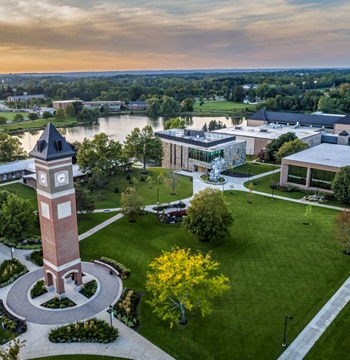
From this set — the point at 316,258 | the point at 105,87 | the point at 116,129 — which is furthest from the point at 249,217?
the point at 105,87

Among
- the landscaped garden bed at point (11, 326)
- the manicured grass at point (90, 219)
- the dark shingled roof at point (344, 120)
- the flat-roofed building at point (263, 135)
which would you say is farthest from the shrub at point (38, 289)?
the dark shingled roof at point (344, 120)

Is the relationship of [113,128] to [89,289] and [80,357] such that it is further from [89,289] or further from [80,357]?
[80,357]

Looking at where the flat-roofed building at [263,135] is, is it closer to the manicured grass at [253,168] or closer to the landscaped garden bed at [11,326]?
the manicured grass at [253,168]

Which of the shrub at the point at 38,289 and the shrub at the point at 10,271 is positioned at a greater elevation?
the shrub at the point at 10,271

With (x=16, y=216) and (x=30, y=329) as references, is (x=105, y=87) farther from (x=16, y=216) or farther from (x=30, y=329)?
(x=30, y=329)

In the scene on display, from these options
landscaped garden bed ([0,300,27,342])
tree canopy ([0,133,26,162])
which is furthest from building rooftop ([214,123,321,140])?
landscaped garden bed ([0,300,27,342])

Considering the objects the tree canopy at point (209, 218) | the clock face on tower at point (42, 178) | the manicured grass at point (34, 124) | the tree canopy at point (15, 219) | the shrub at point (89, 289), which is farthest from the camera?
the manicured grass at point (34, 124)

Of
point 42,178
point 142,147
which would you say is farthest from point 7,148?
point 42,178
